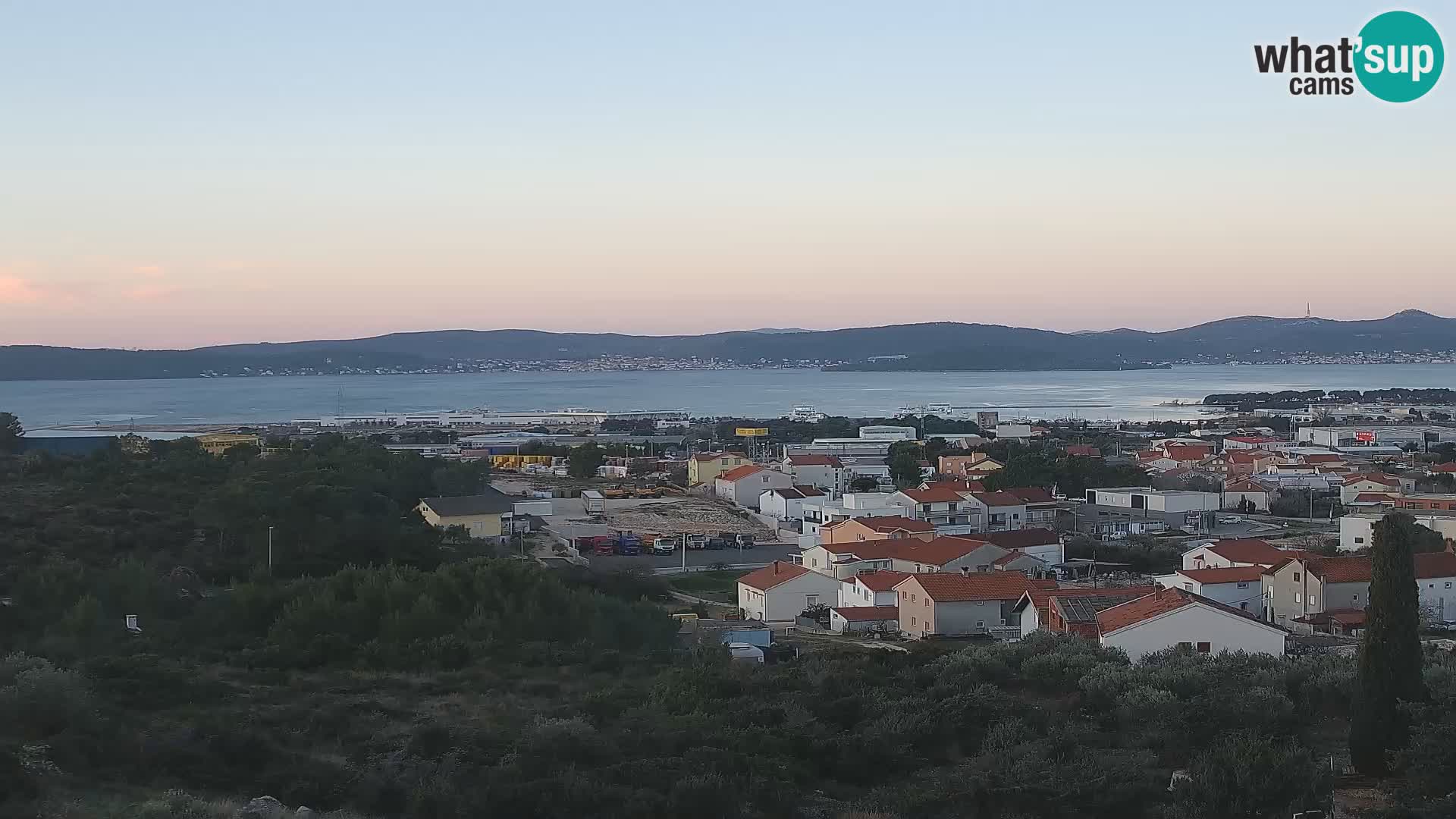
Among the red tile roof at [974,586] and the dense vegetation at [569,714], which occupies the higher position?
the dense vegetation at [569,714]

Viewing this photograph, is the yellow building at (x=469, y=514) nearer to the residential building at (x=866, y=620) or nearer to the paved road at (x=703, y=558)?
the paved road at (x=703, y=558)

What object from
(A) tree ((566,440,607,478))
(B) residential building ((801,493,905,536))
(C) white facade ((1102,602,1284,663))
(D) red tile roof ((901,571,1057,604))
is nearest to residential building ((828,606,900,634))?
(D) red tile roof ((901,571,1057,604))

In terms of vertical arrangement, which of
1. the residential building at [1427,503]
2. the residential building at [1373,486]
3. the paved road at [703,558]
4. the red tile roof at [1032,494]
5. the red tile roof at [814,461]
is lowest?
the paved road at [703,558]

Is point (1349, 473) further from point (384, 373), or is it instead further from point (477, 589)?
point (384, 373)

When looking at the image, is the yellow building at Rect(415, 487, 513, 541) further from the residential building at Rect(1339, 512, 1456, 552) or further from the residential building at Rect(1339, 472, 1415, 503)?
the residential building at Rect(1339, 472, 1415, 503)

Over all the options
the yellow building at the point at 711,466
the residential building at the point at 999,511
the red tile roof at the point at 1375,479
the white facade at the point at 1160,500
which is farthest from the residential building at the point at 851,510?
the red tile roof at the point at 1375,479

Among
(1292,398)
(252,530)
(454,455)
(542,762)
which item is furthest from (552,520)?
(1292,398)

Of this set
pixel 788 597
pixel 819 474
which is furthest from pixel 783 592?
pixel 819 474
